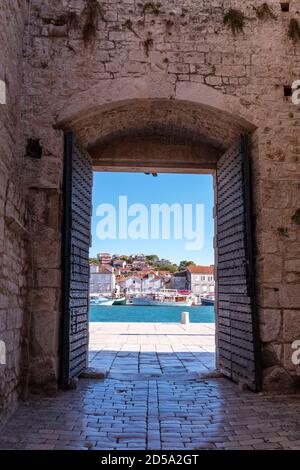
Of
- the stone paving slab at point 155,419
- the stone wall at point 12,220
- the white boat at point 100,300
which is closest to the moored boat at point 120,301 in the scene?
the white boat at point 100,300

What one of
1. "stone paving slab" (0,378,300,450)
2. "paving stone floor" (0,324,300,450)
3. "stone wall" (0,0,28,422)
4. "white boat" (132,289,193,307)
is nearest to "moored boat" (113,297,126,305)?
"white boat" (132,289,193,307)

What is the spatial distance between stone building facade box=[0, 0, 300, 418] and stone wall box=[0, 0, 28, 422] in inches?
1.3

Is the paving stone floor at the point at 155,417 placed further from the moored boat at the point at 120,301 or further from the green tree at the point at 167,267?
the green tree at the point at 167,267

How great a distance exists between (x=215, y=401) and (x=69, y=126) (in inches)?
140

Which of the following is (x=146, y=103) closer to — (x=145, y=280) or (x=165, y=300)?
(x=165, y=300)

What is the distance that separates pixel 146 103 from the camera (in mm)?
5258

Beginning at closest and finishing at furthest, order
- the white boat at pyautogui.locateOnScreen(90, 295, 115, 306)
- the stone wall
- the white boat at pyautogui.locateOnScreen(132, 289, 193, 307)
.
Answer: the stone wall, the white boat at pyautogui.locateOnScreen(132, 289, 193, 307), the white boat at pyautogui.locateOnScreen(90, 295, 115, 306)

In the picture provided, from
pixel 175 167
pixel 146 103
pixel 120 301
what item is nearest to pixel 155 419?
pixel 146 103

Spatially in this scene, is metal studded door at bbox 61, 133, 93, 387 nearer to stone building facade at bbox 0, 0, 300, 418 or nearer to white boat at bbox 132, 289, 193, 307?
stone building facade at bbox 0, 0, 300, 418

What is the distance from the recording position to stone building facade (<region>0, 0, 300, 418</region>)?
468 centimetres

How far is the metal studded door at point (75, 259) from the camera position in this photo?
15.8 feet

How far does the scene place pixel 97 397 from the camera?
4418 millimetres

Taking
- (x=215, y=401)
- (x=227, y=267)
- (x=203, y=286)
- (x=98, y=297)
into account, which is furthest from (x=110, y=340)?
(x=98, y=297)

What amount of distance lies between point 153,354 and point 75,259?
289 centimetres
